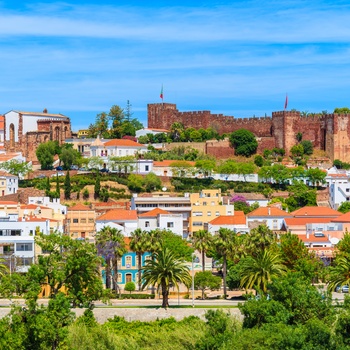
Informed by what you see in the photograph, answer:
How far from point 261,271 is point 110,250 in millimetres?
10274

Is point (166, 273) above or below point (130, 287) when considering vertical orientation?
above

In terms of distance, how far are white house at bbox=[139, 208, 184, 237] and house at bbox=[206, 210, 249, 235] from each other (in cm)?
236

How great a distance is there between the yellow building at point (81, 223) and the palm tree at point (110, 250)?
13.3 metres

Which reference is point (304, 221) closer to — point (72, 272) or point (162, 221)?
point (162, 221)

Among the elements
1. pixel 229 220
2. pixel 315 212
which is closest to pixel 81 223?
pixel 229 220

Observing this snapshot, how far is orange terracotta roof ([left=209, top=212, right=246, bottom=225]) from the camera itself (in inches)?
3081

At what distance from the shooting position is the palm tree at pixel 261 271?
54.4 m

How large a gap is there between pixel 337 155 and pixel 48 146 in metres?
27.9

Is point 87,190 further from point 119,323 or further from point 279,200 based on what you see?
point 119,323

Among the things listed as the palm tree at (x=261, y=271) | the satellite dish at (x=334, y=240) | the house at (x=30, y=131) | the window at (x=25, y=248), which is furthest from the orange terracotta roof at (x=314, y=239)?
the house at (x=30, y=131)

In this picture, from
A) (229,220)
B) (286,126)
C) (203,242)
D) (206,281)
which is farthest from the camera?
(286,126)

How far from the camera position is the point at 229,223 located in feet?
256

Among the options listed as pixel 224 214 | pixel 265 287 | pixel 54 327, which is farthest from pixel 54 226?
pixel 54 327

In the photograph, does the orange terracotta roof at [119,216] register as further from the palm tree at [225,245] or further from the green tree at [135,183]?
the green tree at [135,183]
